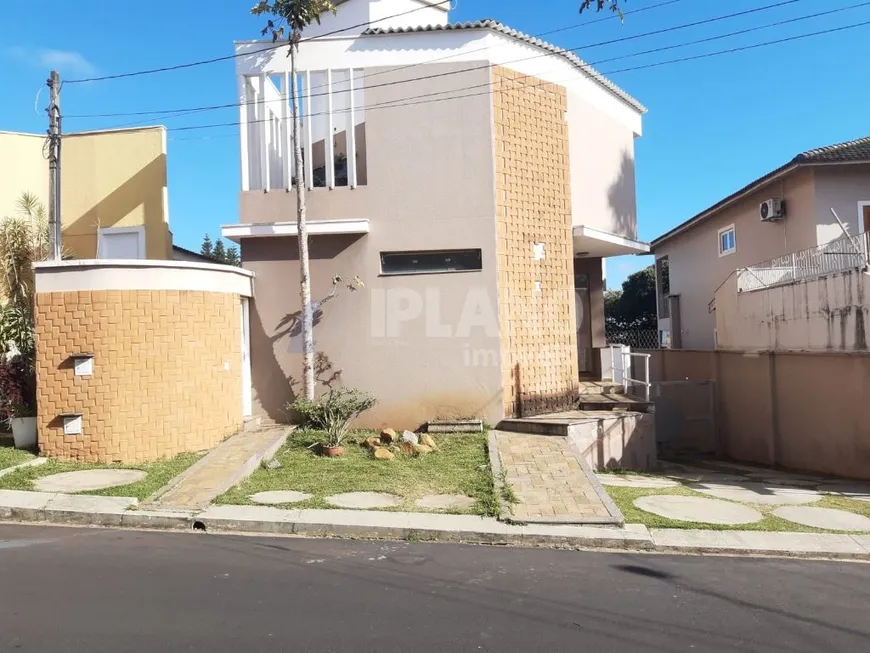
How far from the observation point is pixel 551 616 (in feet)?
14.9

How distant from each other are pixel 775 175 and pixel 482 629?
54.0 feet

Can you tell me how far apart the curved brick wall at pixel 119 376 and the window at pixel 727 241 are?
694 inches

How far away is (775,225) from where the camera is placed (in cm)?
1819

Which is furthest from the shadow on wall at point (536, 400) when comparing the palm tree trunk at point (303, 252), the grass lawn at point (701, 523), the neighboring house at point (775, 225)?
the neighboring house at point (775, 225)

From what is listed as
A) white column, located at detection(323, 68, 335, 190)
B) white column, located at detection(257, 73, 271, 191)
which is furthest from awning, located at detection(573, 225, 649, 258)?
white column, located at detection(257, 73, 271, 191)

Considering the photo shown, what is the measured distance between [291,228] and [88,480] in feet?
18.2

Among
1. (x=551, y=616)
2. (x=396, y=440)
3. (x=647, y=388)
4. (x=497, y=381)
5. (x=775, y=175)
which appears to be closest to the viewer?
(x=551, y=616)

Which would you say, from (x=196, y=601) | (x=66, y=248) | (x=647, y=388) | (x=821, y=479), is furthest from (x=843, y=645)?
(x=66, y=248)

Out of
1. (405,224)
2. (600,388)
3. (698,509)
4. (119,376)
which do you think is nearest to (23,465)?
(119,376)

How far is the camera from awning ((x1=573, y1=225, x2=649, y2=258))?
13.8 m

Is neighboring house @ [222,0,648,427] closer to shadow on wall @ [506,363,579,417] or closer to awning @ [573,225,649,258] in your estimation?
shadow on wall @ [506,363,579,417]

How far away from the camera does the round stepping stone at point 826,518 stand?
7.41 metres

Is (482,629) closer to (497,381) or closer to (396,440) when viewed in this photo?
(396,440)

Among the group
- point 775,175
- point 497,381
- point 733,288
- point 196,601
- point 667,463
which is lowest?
point 667,463
